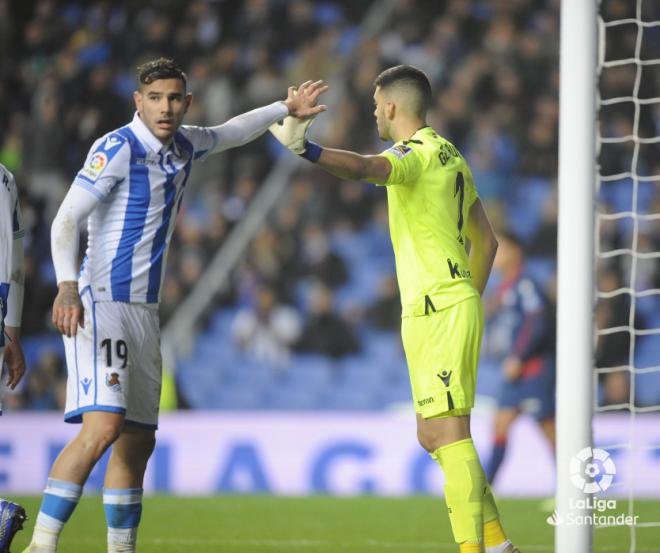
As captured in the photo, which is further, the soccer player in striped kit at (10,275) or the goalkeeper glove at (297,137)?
the soccer player in striped kit at (10,275)

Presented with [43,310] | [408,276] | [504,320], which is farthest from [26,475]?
[408,276]

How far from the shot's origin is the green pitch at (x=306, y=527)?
6449mm

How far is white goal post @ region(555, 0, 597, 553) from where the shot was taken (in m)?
4.83

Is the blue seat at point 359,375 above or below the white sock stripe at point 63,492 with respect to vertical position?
above

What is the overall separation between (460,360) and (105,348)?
1443mm

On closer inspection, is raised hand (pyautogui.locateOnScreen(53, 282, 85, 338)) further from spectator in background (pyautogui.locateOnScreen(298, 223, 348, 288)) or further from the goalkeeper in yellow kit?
spectator in background (pyautogui.locateOnScreen(298, 223, 348, 288))

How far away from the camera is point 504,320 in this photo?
40.2 feet

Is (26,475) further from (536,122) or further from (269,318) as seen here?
(536,122)

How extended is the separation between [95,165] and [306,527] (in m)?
3.62

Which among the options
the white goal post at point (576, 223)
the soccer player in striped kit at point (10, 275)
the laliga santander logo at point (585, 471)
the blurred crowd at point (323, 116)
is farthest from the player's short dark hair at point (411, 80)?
the blurred crowd at point (323, 116)

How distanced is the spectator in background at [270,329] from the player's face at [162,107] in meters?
7.87

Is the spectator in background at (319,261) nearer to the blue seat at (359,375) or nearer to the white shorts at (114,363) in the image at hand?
the blue seat at (359,375)

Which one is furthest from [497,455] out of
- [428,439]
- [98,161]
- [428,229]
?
[98,161]

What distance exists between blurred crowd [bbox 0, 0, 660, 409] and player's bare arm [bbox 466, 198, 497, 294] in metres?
6.54
